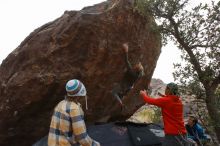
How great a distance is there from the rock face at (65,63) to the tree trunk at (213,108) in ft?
7.06

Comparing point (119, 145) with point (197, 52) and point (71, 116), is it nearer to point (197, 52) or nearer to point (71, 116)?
point (197, 52)

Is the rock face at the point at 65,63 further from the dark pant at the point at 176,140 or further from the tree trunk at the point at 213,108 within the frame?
the dark pant at the point at 176,140

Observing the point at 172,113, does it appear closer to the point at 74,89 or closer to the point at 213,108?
the point at 213,108

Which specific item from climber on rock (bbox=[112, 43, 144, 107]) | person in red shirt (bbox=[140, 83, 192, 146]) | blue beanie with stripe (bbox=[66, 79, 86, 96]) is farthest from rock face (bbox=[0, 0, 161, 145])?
blue beanie with stripe (bbox=[66, 79, 86, 96])

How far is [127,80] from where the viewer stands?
1292 cm

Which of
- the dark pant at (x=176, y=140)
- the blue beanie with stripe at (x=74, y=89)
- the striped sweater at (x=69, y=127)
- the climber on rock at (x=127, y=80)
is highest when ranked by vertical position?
the climber on rock at (x=127, y=80)

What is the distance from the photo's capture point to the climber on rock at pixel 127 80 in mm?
12781

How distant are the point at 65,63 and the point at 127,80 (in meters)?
2.18

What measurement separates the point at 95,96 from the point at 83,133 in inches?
236

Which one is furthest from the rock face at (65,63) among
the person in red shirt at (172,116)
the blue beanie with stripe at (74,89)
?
the blue beanie with stripe at (74,89)

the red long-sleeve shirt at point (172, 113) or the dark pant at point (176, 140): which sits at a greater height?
the red long-sleeve shirt at point (172, 113)

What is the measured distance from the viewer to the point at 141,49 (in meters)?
13.0

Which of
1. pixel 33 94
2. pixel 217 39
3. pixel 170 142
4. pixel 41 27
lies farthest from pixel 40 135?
pixel 217 39

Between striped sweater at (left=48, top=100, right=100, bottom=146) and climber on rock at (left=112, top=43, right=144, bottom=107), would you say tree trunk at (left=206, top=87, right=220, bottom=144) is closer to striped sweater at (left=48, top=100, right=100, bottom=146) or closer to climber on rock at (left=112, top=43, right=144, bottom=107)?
climber on rock at (left=112, top=43, right=144, bottom=107)
